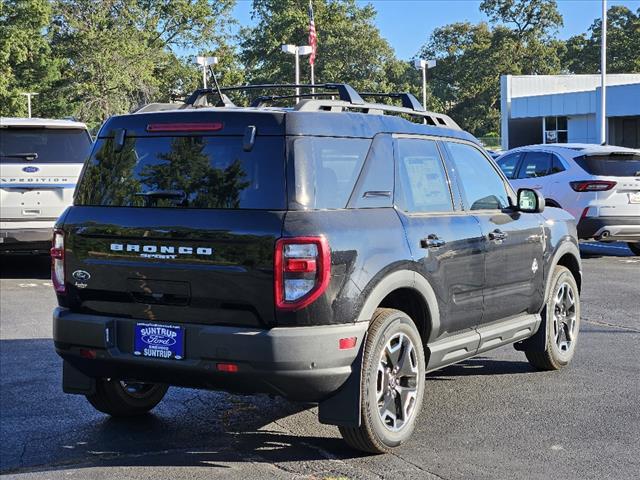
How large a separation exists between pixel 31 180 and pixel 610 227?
27.4 feet

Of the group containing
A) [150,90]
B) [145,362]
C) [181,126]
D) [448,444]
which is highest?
[150,90]

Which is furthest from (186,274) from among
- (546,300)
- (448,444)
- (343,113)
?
(546,300)

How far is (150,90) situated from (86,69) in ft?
14.9

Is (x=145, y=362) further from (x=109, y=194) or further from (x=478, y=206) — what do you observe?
(x=478, y=206)

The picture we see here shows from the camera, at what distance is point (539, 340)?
23.0ft

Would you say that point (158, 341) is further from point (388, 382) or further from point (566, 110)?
point (566, 110)

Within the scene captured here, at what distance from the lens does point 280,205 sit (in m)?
4.71

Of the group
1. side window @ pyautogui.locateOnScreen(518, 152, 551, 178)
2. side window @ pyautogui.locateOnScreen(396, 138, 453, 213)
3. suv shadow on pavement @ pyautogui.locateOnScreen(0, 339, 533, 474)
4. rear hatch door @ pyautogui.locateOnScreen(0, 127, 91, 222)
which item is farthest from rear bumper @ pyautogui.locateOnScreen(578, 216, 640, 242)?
side window @ pyautogui.locateOnScreen(396, 138, 453, 213)

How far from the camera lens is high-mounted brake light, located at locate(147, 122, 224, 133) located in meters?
4.98

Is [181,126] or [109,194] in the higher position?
[181,126]

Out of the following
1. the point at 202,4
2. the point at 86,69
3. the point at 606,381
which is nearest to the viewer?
the point at 606,381

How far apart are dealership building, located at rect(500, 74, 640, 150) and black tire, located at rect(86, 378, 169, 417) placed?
39.9 meters

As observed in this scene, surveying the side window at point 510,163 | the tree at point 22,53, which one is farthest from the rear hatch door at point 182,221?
the tree at point 22,53

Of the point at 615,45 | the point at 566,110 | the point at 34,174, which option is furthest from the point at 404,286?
the point at 615,45
